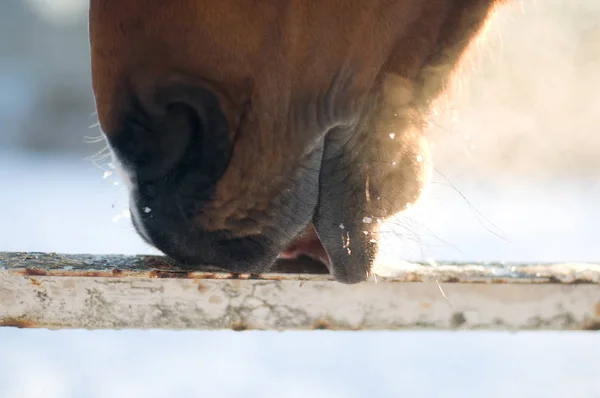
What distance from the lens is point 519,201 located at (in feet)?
9.64

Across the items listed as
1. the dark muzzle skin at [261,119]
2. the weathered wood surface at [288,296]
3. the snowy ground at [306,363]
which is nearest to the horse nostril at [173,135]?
the dark muzzle skin at [261,119]

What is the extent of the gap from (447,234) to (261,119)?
1.57 meters

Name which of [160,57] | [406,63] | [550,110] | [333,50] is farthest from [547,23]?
[160,57]

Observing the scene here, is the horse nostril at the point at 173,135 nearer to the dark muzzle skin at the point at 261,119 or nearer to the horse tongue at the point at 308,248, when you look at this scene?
the dark muzzle skin at the point at 261,119

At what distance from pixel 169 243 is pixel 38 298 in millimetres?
197

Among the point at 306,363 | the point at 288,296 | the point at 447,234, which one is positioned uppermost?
the point at 447,234

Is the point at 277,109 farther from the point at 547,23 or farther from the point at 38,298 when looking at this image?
the point at 547,23

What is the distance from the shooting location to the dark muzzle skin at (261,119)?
2.22 ft

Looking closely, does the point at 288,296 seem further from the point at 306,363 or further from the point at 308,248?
the point at 306,363

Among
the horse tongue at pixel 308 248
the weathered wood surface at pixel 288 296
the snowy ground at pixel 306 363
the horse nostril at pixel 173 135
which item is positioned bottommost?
the snowy ground at pixel 306 363

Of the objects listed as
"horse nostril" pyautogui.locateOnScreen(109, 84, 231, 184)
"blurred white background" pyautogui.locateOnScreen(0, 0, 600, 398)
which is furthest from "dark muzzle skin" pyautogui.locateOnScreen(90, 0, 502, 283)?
"blurred white background" pyautogui.locateOnScreen(0, 0, 600, 398)

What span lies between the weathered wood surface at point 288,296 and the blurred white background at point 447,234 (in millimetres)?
90

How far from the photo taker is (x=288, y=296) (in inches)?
34.0

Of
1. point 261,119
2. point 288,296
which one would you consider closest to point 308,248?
point 288,296
